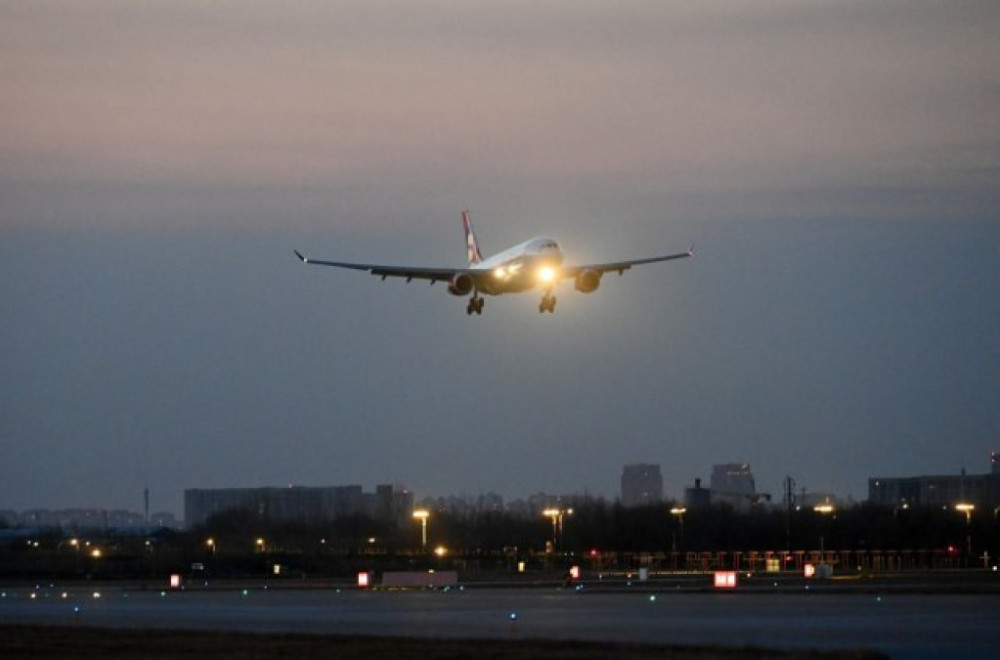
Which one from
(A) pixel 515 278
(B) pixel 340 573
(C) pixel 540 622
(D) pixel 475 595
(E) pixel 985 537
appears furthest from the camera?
(E) pixel 985 537

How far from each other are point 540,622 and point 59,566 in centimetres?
9793

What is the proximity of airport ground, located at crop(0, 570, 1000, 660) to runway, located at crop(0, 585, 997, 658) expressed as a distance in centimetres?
8

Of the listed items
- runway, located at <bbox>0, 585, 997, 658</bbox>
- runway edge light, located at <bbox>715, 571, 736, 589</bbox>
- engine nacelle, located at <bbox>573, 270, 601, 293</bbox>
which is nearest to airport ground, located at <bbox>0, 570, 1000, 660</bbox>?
runway, located at <bbox>0, 585, 997, 658</bbox>

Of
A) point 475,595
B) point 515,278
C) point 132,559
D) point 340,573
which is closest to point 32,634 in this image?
point 475,595

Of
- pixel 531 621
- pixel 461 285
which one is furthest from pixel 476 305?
pixel 531 621

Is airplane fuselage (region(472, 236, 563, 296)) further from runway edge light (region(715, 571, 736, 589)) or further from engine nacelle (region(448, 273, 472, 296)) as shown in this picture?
runway edge light (region(715, 571, 736, 589))

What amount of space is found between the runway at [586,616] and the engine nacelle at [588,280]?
16172 millimetres

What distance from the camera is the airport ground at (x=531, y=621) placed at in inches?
1900

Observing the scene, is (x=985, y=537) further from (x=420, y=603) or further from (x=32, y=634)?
(x=32, y=634)

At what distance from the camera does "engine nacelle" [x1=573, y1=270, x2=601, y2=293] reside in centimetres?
9656

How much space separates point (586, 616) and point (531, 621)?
3.67m

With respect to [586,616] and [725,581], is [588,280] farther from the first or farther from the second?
[586,616]

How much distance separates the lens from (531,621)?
6228cm

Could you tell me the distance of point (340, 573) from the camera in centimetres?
14675
